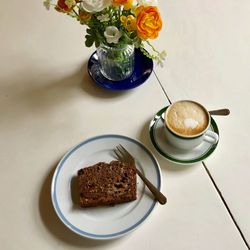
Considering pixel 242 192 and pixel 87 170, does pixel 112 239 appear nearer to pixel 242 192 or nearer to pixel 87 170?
pixel 87 170

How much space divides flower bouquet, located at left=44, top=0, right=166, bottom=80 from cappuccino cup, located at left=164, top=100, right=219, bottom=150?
0.13 m

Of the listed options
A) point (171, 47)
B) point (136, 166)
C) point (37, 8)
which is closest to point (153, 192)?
point (136, 166)

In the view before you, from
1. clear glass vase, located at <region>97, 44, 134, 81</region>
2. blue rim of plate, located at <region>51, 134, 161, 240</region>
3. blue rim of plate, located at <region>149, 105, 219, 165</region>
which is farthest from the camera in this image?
clear glass vase, located at <region>97, 44, 134, 81</region>

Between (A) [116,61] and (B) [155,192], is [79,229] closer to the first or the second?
(B) [155,192]

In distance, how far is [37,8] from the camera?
1.28 meters

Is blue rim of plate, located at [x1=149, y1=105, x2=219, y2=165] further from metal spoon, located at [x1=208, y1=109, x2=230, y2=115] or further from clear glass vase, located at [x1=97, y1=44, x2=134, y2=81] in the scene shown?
clear glass vase, located at [x1=97, y1=44, x2=134, y2=81]

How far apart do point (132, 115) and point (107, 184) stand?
0.24 m

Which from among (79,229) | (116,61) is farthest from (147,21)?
(79,229)

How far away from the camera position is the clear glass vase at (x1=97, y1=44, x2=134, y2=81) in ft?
3.17

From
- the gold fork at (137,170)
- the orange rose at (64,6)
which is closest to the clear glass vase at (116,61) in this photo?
the orange rose at (64,6)

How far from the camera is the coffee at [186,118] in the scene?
0.84m

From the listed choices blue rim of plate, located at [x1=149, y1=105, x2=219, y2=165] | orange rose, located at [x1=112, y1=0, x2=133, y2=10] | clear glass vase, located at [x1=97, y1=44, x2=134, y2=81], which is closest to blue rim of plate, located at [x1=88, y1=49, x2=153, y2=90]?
clear glass vase, located at [x1=97, y1=44, x2=134, y2=81]

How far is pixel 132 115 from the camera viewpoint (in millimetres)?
973

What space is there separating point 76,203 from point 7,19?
780 mm
